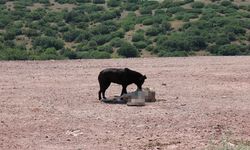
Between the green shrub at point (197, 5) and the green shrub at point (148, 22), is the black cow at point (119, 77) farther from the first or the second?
the green shrub at point (197, 5)

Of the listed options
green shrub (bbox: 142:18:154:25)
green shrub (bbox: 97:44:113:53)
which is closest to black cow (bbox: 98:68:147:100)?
green shrub (bbox: 97:44:113:53)

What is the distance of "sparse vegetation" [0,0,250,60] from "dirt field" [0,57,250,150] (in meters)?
13.2

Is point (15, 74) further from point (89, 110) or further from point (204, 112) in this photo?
point (204, 112)

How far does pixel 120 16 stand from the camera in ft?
203

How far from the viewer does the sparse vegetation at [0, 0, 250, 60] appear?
43438 millimetres

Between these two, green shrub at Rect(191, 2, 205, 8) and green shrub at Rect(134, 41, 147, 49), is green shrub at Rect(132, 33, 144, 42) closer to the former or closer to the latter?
green shrub at Rect(134, 41, 147, 49)

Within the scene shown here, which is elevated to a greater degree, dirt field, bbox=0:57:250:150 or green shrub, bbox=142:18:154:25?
dirt field, bbox=0:57:250:150

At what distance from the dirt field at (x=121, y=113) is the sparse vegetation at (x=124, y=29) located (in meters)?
13.2

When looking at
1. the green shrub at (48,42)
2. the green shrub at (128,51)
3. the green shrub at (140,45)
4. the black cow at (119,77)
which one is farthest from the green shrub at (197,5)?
the black cow at (119,77)

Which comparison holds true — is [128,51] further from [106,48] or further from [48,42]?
[48,42]

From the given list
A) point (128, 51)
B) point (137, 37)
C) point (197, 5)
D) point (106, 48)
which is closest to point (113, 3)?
point (197, 5)

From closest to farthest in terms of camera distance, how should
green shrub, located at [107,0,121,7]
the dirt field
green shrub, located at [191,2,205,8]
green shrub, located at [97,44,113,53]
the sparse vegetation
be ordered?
the dirt field
green shrub, located at [97,44,113,53]
the sparse vegetation
green shrub, located at [191,2,205,8]
green shrub, located at [107,0,121,7]

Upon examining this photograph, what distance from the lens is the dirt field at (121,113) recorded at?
1295 cm

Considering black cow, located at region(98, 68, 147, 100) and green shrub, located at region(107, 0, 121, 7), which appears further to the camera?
green shrub, located at region(107, 0, 121, 7)
